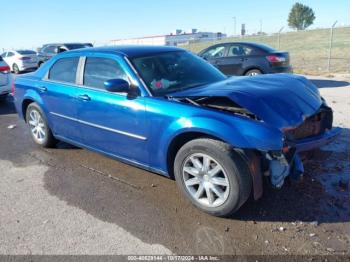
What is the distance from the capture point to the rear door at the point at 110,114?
158 inches

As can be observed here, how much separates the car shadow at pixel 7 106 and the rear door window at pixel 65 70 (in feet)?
14.8

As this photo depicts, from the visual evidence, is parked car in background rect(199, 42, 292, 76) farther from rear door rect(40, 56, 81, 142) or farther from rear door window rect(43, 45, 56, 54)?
rear door window rect(43, 45, 56, 54)

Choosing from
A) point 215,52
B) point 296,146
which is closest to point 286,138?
point 296,146

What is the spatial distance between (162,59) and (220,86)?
0.90m

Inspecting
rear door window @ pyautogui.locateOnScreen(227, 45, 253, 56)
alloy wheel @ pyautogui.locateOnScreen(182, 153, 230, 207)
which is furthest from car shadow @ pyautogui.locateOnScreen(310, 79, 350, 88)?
alloy wheel @ pyautogui.locateOnScreen(182, 153, 230, 207)

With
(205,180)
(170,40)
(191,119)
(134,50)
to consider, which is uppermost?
(134,50)

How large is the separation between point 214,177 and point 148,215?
812mm

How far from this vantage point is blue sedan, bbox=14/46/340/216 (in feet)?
10.8

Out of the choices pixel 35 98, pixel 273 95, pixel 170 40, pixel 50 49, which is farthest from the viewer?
pixel 170 40

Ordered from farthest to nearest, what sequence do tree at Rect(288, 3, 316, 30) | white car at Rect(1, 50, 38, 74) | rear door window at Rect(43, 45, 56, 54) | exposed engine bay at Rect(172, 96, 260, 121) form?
1. tree at Rect(288, 3, 316, 30)
2. rear door window at Rect(43, 45, 56, 54)
3. white car at Rect(1, 50, 38, 74)
4. exposed engine bay at Rect(172, 96, 260, 121)

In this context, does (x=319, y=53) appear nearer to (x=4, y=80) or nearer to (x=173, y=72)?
(x=4, y=80)

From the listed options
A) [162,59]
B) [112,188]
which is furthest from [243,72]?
[112,188]

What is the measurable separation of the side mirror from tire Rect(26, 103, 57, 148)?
2.19 m

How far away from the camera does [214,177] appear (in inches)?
137
